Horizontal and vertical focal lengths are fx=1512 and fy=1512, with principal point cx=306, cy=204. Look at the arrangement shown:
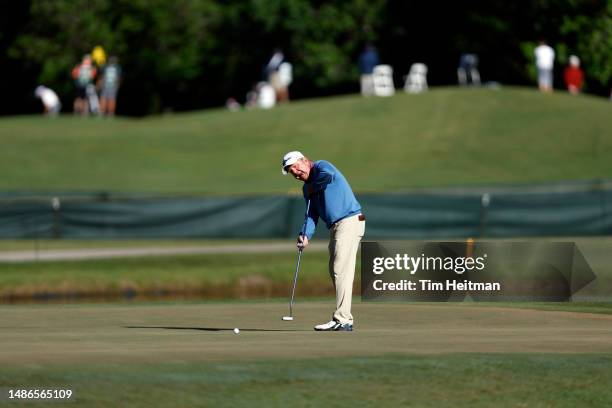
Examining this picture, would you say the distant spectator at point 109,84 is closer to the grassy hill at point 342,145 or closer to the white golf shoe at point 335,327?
the grassy hill at point 342,145

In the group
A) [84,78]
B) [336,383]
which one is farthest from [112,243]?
[336,383]

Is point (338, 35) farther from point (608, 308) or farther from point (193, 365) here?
point (193, 365)

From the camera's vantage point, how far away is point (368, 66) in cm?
6288

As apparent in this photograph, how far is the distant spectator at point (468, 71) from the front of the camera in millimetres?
65688

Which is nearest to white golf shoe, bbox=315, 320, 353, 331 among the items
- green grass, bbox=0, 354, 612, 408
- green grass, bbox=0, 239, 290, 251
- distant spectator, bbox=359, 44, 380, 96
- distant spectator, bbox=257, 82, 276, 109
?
green grass, bbox=0, 354, 612, 408

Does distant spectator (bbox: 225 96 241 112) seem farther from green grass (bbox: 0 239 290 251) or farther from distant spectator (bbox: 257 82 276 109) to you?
green grass (bbox: 0 239 290 251)

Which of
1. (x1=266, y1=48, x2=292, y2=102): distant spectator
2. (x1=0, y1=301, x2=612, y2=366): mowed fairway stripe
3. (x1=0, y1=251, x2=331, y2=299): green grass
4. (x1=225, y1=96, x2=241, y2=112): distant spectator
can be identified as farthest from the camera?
(x1=225, y1=96, x2=241, y2=112): distant spectator

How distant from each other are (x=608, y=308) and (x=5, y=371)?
10888mm

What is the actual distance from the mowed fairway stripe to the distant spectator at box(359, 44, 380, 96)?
40.0 m

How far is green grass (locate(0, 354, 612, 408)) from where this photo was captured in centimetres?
1298

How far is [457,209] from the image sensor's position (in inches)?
1592

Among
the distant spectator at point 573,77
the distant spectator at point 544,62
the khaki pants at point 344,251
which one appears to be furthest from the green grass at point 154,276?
the distant spectator at point 573,77

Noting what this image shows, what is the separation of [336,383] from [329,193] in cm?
403

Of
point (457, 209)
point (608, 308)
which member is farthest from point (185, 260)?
point (608, 308)
